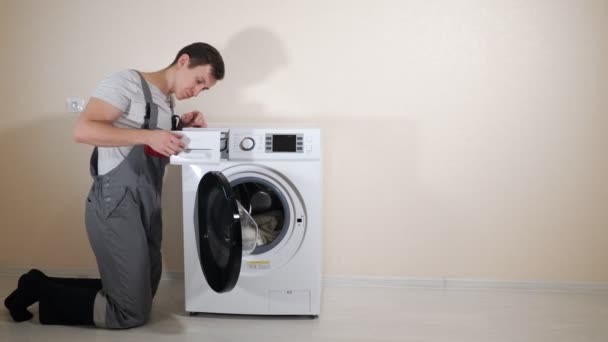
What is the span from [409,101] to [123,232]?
1.71 meters

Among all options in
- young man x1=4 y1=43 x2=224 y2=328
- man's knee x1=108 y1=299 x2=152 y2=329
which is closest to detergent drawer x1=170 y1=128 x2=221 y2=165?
young man x1=4 y1=43 x2=224 y2=328

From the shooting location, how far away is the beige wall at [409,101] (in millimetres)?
2928

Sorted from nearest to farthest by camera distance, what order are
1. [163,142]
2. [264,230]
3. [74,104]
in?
[163,142], [264,230], [74,104]

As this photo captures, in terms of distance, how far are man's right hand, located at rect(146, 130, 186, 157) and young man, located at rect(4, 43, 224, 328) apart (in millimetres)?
13

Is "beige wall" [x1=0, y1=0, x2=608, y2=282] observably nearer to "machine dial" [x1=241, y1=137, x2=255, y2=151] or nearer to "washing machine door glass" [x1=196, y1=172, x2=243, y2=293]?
"machine dial" [x1=241, y1=137, x2=255, y2=151]

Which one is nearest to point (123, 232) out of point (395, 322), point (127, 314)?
point (127, 314)

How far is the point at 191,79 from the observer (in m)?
2.35

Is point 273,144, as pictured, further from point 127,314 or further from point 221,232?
point 127,314

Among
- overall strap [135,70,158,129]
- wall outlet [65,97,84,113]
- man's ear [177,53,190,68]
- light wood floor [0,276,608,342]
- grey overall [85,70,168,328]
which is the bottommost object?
light wood floor [0,276,608,342]

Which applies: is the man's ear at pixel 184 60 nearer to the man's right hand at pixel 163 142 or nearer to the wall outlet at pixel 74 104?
the man's right hand at pixel 163 142

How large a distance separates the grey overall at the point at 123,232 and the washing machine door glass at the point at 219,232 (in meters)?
0.28

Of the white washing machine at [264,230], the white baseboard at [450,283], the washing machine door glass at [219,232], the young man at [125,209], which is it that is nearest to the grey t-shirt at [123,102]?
the young man at [125,209]

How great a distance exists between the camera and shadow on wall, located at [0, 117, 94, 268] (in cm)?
324

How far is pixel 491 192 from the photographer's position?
301 cm
